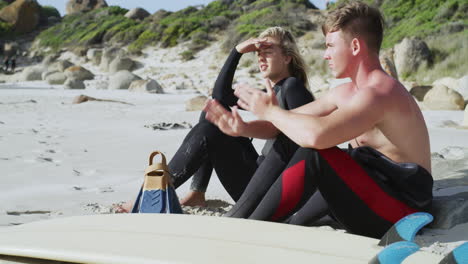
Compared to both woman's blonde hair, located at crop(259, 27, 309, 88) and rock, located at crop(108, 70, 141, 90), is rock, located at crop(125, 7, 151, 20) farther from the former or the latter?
woman's blonde hair, located at crop(259, 27, 309, 88)

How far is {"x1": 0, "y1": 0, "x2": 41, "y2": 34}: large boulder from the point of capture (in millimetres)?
41812

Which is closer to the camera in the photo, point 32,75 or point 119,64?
point 32,75

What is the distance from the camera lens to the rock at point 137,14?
40.3 m

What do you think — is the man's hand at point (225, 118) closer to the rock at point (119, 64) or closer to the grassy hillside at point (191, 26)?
the rock at point (119, 64)

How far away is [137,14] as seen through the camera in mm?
40562

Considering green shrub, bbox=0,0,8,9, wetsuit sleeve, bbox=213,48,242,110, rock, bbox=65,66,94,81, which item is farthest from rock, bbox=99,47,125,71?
green shrub, bbox=0,0,8,9

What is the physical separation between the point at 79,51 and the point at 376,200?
1181 inches

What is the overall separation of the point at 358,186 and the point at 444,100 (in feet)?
27.8

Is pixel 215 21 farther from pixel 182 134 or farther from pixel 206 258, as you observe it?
pixel 206 258

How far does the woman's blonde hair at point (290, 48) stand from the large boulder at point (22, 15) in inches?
1684

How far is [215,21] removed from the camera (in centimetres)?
3156

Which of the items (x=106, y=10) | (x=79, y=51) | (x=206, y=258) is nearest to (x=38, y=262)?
(x=206, y=258)

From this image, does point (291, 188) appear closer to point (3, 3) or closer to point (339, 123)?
Answer: point (339, 123)

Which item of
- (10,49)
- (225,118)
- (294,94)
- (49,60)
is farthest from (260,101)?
(10,49)
